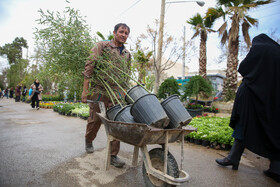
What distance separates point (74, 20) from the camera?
A: 2.98m

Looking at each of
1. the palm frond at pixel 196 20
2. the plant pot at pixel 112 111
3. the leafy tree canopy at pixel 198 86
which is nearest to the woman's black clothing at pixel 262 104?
the plant pot at pixel 112 111

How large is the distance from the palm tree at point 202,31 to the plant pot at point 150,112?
1204cm

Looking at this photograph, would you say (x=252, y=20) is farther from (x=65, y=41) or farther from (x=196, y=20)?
(x=65, y=41)

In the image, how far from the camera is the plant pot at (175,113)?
2.15 meters

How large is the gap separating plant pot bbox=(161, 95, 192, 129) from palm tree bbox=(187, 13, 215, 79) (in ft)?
38.7

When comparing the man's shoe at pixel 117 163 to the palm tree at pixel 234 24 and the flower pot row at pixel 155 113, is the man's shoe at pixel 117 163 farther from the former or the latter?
the palm tree at pixel 234 24

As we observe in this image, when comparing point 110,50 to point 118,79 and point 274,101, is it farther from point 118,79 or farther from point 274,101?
point 274,101

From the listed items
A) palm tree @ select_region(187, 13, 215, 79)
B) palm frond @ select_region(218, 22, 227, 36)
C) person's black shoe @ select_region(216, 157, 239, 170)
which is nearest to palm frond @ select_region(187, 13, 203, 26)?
palm tree @ select_region(187, 13, 215, 79)

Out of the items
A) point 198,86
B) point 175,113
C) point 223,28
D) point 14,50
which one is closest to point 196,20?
point 223,28

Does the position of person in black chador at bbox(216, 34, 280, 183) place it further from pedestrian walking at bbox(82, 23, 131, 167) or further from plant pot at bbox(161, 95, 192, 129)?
pedestrian walking at bbox(82, 23, 131, 167)

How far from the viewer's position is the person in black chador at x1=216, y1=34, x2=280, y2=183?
253 centimetres

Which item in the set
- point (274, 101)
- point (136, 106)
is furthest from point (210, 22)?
point (136, 106)

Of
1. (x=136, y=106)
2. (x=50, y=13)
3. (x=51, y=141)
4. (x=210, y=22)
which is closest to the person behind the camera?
(x=136, y=106)

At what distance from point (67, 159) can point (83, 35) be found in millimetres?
2087
